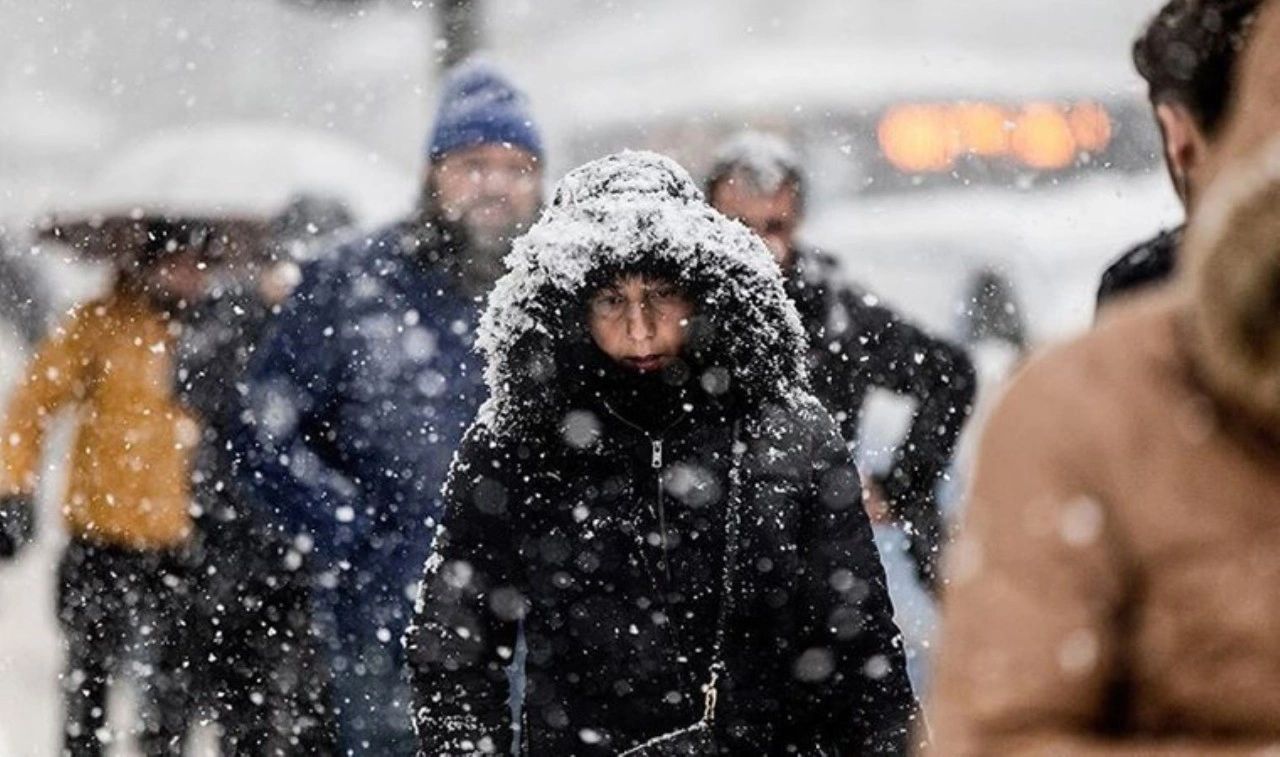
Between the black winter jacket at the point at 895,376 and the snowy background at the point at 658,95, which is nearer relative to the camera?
the black winter jacket at the point at 895,376

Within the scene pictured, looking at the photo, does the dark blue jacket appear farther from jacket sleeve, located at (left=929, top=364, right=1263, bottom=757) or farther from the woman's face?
jacket sleeve, located at (left=929, top=364, right=1263, bottom=757)

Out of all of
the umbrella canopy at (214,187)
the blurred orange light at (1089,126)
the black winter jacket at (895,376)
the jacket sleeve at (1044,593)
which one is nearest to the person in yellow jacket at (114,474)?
the umbrella canopy at (214,187)

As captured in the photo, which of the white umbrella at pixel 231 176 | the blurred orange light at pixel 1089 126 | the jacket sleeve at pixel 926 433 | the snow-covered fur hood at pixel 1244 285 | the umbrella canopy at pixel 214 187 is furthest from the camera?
the blurred orange light at pixel 1089 126

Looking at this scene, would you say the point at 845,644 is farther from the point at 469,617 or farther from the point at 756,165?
the point at 756,165

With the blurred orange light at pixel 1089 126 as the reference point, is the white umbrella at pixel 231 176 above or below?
below

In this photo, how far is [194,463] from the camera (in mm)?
5988

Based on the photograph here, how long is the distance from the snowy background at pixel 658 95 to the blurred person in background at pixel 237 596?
3063mm

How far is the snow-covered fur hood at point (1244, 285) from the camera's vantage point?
5.05 feet

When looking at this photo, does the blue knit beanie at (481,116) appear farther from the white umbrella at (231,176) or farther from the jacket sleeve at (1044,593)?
the jacket sleeve at (1044,593)

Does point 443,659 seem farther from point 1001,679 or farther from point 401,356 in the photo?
point 1001,679

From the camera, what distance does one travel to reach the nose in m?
3.52

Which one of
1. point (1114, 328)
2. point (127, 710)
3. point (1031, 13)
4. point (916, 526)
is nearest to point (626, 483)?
point (1114, 328)

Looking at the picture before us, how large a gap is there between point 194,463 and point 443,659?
2603mm

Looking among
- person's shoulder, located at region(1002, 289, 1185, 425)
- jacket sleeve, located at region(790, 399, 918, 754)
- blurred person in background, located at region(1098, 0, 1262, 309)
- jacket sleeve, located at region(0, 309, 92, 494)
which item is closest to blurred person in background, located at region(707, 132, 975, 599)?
jacket sleeve, located at region(0, 309, 92, 494)
